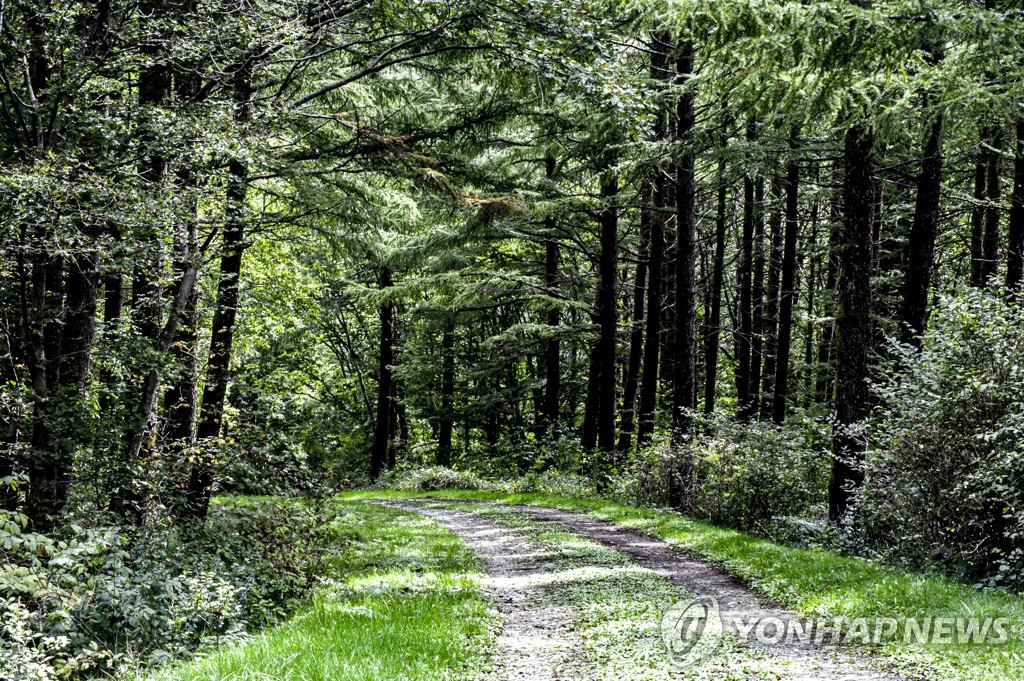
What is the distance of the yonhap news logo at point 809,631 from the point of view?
513cm

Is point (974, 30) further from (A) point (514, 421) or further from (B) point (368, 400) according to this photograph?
(B) point (368, 400)

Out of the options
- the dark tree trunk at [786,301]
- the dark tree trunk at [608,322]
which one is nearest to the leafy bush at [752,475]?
the dark tree trunk at [608,322]

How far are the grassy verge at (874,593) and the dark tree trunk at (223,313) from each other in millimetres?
6596

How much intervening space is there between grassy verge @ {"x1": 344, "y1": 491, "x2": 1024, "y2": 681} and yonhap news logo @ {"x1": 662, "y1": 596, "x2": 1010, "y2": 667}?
0.11 meters

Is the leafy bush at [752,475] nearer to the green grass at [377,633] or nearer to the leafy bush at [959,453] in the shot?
the leafy bush at [959,453]

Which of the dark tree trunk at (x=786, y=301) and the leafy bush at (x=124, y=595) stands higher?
the dark tree trunk at (x=786, y=301)

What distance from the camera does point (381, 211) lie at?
13.7 meters

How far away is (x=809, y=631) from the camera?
571 cm

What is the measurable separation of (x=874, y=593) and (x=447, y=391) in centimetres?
2394

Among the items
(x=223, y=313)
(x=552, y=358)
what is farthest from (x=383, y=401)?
(x=223, y=313)

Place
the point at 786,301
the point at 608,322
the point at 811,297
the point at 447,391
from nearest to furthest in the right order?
the point at 608,322 → the point at 786,301 → the point at 811,297 → the point at 447,391

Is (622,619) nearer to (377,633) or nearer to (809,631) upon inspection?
(809,631)

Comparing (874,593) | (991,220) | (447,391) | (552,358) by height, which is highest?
(991,220)

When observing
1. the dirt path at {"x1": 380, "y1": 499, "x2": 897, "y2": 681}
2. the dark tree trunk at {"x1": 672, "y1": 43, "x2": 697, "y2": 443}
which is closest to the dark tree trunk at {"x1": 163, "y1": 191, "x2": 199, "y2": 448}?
the dirt path at {"x1": 380, "y1": 499, "x2": 897, "y2": 681}
